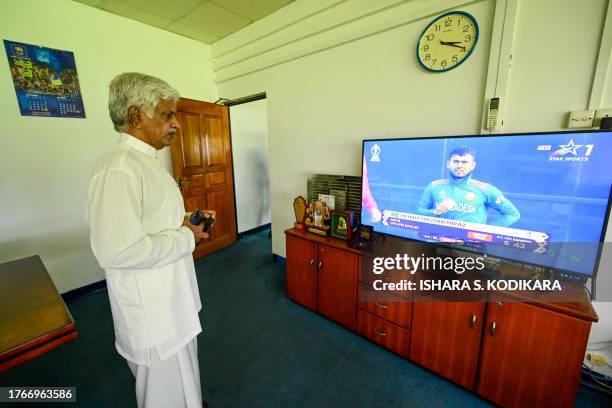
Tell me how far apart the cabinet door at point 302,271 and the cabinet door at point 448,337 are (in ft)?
2.78

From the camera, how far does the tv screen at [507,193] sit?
121 centimetres

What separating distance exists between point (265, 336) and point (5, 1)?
3.46 meters

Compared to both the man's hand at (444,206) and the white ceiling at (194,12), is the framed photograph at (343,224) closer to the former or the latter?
the man's hand at (444,206)

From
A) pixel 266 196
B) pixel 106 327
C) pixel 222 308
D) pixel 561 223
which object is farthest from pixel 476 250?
pixel 266 196

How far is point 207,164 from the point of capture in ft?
11.3

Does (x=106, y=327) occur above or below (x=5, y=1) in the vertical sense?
below

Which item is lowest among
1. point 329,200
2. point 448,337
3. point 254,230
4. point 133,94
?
point 254,230

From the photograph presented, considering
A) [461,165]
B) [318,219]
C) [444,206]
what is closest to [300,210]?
[318,219]

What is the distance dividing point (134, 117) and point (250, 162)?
10.6 ft

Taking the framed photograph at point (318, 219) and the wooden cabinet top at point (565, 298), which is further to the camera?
the framed photograph at point (318, 219)

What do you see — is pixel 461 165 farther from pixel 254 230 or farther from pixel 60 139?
pixel 254 230

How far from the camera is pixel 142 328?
1.05 metres

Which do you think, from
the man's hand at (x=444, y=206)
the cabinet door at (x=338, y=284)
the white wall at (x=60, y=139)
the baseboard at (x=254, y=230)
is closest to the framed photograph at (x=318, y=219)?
the cabinet door at (x=338, y=284)

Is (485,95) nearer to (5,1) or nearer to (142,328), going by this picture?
(142,328)
